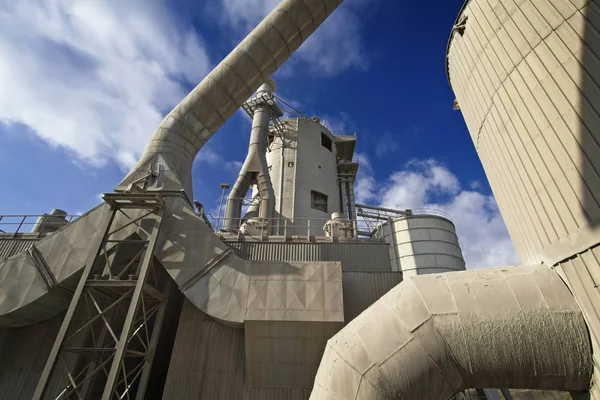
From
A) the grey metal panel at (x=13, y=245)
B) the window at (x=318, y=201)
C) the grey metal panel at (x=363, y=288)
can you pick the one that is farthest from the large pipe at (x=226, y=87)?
the window at (x=318, y=201)

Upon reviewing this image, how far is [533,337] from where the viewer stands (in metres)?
4.54

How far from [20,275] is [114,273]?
2.71m

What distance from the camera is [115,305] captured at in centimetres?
919

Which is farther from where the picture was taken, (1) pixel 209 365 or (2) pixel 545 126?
(1) pixel 209 365

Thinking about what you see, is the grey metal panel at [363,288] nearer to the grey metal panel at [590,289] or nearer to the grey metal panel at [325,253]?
the grey metal panel at [325,253]

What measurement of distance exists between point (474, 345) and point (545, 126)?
4.15 metres

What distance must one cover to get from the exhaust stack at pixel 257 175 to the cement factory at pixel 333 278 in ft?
0.78

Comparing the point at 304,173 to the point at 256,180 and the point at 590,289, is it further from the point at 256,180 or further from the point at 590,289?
the point at 590,289

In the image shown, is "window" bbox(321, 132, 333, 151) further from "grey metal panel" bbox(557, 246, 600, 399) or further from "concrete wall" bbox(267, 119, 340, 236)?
"grey metal panel" bbox(557, 246, 600, 399)

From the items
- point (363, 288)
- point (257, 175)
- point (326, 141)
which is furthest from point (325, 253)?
point (326, 141)

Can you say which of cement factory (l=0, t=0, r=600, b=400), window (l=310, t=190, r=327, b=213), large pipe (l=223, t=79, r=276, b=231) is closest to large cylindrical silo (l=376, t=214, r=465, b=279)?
cement factory (l=0, t=0, r=600, b=400)

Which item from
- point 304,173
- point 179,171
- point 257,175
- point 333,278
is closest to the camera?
point 333,278

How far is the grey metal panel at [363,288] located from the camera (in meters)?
9.62

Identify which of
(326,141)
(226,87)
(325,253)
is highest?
(326,141)
